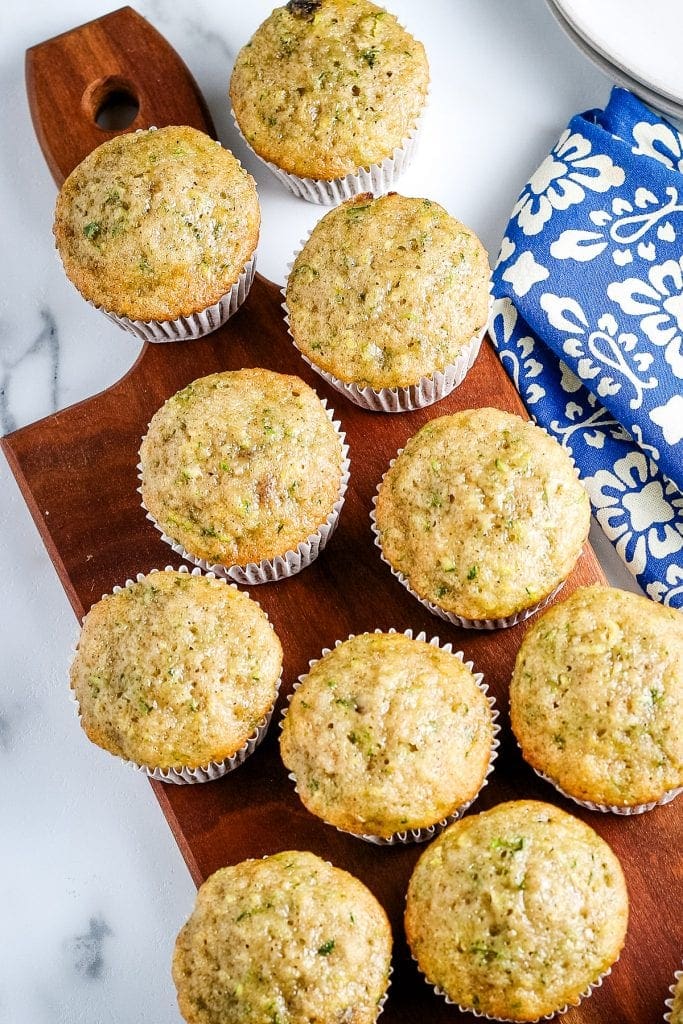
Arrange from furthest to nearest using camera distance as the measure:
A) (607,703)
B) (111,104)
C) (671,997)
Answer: (111,104), (671,997), (607,703)

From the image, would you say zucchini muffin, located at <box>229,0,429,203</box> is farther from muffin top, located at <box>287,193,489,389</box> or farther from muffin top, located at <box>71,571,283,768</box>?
muffin top, located at <box>71,571,283,768</box>

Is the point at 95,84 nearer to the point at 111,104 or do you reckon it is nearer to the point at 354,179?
the point at 111,104

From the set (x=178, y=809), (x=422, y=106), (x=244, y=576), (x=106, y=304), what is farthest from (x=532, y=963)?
(x=422, y=106)

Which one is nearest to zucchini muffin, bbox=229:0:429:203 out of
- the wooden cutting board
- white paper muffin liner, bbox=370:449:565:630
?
the wooden cutting board

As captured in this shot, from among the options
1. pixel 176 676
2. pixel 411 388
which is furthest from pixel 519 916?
pixel 411 388

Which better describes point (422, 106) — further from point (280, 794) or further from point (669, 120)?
point (280, 794)

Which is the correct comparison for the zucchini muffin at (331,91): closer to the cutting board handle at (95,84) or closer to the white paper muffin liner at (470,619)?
the cutting board handle at (95,84)

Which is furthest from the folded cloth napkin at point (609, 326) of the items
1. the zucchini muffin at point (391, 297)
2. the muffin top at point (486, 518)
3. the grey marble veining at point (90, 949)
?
the grey marble veining at point (90, 949)
